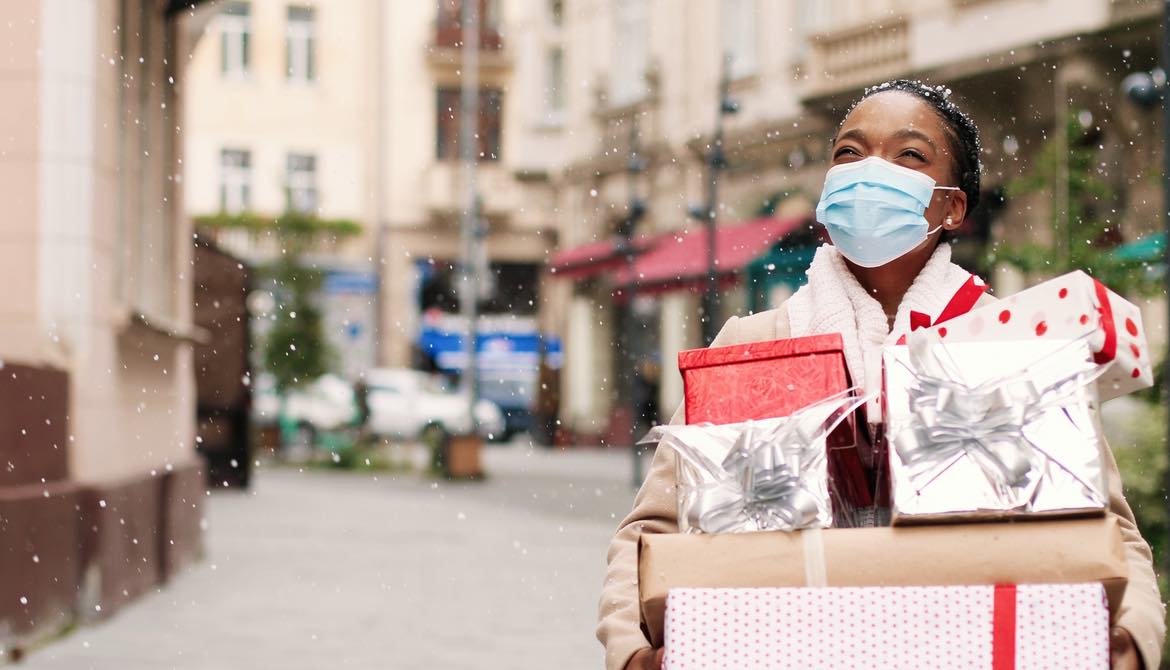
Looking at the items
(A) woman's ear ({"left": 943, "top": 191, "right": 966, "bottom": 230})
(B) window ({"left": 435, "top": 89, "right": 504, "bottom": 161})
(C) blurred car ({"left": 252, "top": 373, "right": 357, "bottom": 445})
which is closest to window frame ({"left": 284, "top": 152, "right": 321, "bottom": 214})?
(B) window ({"left": 435, "top": 89, "right": 504, "bottom": 161})

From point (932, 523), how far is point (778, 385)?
27 centimetres

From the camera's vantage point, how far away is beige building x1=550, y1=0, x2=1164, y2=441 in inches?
611

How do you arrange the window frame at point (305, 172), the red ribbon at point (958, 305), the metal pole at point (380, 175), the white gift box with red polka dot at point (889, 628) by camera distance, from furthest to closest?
the metal pole at point (380, 175) < the window frame at point (305, 172) < the red ribbon at point (958, 305) < the white gift box with red polka dot at point (889, 628)

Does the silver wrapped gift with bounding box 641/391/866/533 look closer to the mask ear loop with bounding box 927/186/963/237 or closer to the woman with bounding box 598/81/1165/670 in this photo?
the woman with bounding box 598/81/1165/670

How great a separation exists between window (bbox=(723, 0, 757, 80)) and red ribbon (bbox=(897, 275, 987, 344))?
20449 millimetres

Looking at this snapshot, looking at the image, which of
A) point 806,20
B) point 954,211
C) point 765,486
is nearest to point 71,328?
point 954,211

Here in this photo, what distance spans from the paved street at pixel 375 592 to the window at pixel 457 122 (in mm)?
22343

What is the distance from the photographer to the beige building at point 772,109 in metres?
15.5

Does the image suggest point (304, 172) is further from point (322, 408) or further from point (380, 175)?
point (322, 408)

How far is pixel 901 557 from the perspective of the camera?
1860 mm

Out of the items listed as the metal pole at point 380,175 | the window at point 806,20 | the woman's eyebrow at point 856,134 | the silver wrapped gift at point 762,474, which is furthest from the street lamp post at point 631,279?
the silver wrapped gift at point 762,474

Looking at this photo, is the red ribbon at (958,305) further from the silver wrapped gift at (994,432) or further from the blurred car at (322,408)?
the blurred car at (322,408)

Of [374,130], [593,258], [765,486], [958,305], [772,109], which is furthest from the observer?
[374,130]

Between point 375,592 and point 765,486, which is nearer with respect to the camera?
point 765,486
